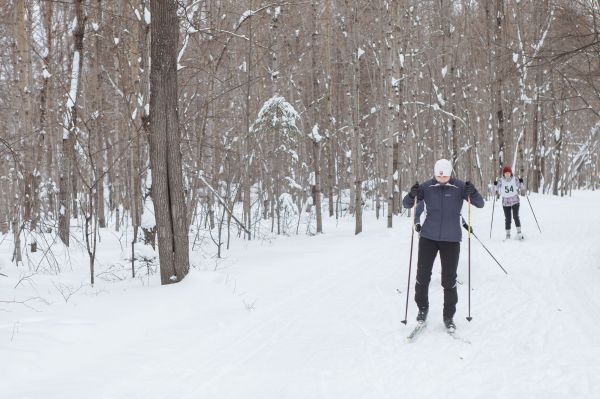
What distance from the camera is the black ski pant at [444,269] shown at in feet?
18.8

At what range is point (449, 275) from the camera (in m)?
5.73

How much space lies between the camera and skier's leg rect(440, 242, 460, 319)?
573cm

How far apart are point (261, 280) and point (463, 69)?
25.9 metres

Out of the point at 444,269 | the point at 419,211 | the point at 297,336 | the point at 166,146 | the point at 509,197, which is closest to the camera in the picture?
the point at 297,336

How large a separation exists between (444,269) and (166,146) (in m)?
4.50

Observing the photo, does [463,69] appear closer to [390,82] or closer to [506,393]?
[390,82]

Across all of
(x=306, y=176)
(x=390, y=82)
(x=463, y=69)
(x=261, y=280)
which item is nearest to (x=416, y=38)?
(x=463, y=69)

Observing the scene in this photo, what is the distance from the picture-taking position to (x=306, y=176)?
24.2 m

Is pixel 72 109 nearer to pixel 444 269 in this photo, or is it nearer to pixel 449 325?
pixel 444 269

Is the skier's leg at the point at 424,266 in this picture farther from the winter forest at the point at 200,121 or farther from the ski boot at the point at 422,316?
the winter forest at the point at 200,121

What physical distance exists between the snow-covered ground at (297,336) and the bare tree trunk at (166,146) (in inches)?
21.5

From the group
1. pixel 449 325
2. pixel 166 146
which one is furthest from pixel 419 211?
pixel 166 146

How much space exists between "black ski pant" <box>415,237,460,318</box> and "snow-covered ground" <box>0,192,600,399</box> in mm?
371

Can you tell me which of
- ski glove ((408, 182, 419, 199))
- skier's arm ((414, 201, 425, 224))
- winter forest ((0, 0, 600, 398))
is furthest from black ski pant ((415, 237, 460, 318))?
winter forest ((0, 0, 600, 398))
